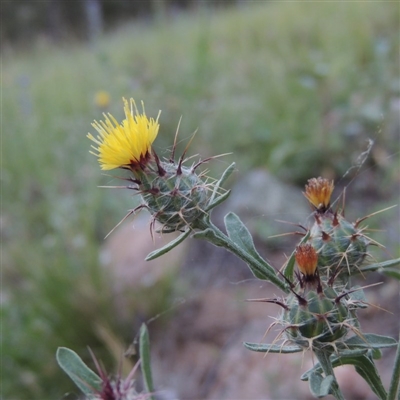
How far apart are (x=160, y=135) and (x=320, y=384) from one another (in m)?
4.39

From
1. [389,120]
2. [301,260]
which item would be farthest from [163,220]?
[389,120]

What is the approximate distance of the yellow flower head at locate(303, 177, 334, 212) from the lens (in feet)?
4.00

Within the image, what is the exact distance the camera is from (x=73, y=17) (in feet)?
89.2

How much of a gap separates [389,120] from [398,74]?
0.82 metres

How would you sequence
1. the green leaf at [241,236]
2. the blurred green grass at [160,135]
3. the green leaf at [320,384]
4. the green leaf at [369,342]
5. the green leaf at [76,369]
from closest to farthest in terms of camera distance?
the green leaf at [320,384] < the green leaf at [369,342] < the green leaf at [241,236] < the green leaf at [76,369] < the blurred green grass at [160,135]

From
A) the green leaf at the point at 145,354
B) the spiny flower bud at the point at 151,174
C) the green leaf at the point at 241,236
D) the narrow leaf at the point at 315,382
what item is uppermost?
the spiny flower bud at the point at 151,174

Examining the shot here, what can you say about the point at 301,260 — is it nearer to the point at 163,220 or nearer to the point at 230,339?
the point at 163,220

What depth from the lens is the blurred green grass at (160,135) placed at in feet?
10.4

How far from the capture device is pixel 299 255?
3.20ft

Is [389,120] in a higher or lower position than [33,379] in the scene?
higher

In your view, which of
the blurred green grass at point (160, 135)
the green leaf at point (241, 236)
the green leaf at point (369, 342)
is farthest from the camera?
the blurred green grass at point (160, 135)

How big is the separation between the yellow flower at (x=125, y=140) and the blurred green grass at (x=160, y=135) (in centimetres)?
157

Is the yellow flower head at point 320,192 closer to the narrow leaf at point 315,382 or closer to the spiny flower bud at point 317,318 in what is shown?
the spiny flower bud at point 317,318

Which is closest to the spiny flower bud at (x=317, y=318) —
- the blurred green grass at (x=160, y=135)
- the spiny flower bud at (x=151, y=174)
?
the spiny flower bud at (x=151, y=174)
